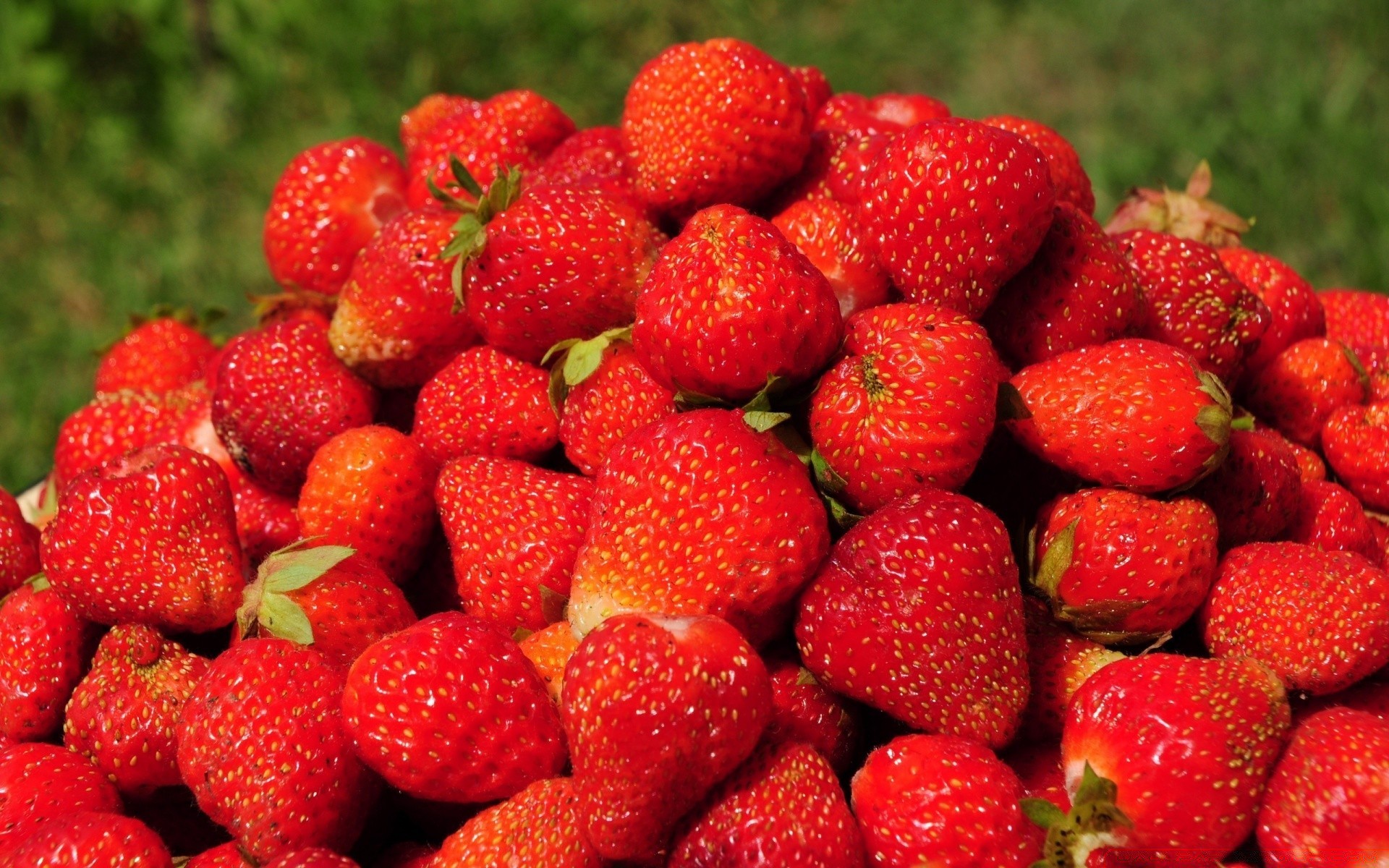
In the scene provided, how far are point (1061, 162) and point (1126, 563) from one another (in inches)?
28.5

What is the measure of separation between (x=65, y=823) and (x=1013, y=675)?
1052 millimetres

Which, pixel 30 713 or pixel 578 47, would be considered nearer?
pixel 30 713

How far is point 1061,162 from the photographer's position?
187cm

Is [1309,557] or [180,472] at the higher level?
[180,472]

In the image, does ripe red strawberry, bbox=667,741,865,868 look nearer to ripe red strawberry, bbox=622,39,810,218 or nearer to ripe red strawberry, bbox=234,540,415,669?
ripe red strawberry, bbox=234,540,415,669

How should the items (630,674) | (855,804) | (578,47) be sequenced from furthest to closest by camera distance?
(578,47) < (855,804) < (630,674)

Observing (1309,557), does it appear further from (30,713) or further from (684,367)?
(30,713)

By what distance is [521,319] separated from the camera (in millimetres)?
1642

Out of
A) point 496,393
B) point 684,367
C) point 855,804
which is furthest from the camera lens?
point 496,393

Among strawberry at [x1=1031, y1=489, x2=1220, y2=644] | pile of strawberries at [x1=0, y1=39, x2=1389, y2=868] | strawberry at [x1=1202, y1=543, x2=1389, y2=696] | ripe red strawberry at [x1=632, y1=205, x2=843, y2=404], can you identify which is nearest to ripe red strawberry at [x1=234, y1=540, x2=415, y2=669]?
pile of strawberries at [x1=0, y1=39, x2=1389, y2=868]

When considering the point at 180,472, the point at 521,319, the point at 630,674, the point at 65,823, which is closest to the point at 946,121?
the point at 521,319

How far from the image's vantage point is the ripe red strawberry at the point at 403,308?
1.75 m

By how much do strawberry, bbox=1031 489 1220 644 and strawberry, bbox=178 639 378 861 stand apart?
831mm

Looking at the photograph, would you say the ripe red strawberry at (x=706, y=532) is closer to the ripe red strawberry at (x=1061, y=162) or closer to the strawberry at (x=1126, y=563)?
the strawberry at (x=1126, y=563)
